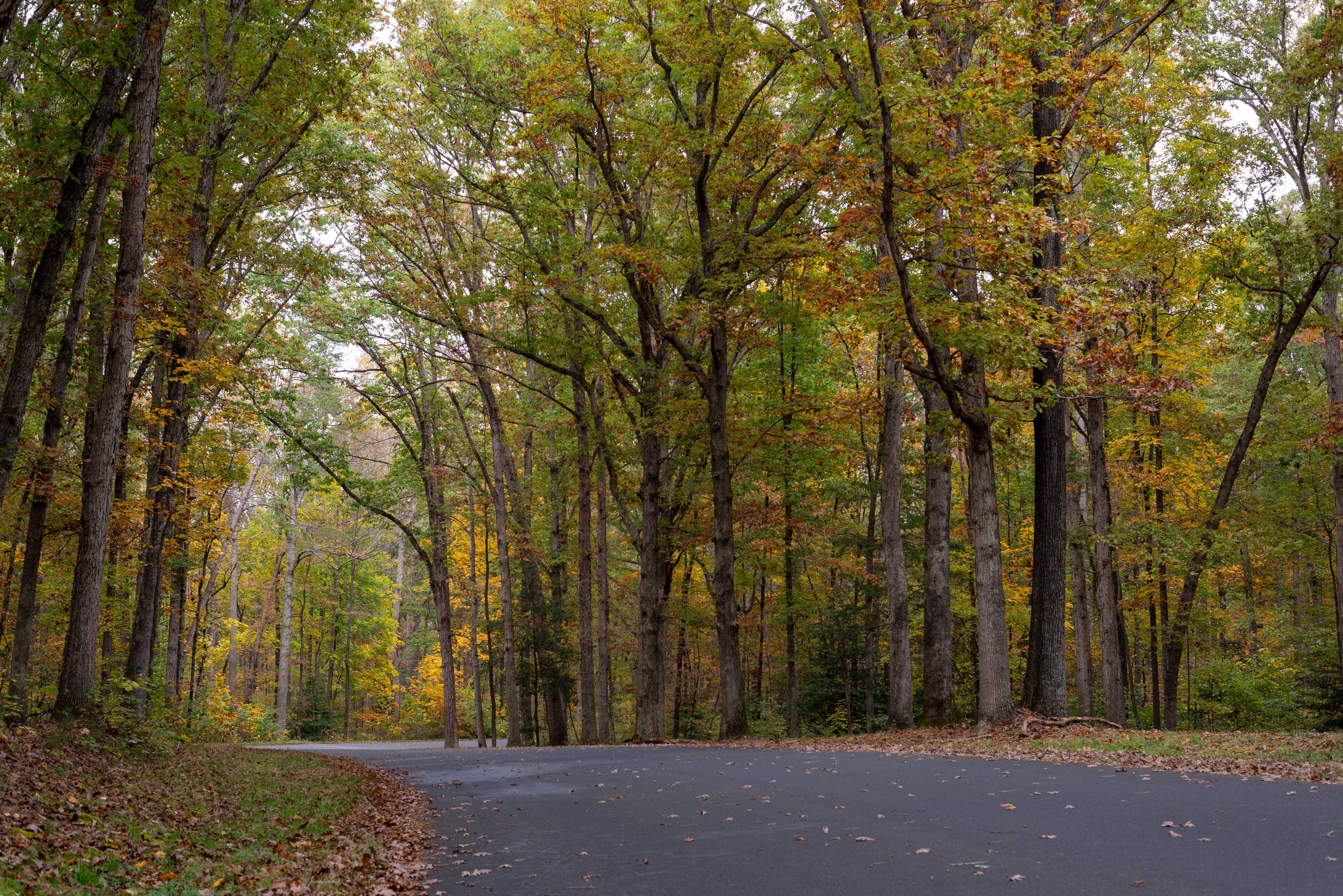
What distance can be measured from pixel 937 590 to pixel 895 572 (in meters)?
1.42

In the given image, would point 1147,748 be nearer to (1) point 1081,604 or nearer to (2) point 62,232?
(2) point 62,232

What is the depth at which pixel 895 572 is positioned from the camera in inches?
741

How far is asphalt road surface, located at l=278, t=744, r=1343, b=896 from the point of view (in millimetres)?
5031

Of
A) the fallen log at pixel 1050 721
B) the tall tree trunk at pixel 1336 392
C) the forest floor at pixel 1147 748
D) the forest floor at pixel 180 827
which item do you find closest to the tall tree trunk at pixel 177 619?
the forest floor at pixel 180 827

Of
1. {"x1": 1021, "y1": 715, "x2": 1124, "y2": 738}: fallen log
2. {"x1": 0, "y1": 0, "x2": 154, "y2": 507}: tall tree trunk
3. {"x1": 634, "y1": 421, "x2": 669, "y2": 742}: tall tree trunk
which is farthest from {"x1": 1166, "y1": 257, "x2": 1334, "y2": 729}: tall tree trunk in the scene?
{"x1": 0, "y1": 0, "x2": 154, "y2": 507}: tall tree trunk

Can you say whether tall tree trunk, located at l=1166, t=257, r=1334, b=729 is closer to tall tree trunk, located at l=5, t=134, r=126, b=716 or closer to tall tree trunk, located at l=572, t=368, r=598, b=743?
tall tree trunk, located at l=572, t=368, r=598, b=743

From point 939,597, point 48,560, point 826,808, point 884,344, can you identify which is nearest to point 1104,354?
point 884,344

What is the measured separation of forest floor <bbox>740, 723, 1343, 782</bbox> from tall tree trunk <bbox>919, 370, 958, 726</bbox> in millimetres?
969

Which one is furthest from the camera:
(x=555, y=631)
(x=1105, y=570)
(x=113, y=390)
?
(x=555, y=631)

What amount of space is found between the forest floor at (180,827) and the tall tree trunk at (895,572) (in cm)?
1060

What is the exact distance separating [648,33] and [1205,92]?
12830mm

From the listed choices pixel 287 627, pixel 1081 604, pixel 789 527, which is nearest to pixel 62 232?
pixel 789 527

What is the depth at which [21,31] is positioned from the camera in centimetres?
769

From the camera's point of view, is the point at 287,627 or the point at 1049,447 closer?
the point at 1049,447
